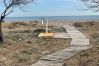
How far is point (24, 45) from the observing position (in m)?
18.7

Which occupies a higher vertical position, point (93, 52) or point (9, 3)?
point (9, 3)

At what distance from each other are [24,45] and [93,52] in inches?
172

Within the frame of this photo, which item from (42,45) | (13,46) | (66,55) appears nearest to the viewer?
(66,55)

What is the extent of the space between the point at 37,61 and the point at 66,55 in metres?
1.70

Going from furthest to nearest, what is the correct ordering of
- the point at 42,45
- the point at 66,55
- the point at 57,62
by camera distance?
the point at 42,45, the point at 66,55, the point at 57,62

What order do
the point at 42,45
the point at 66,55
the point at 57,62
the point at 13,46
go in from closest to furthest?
the point at 57,62 → the point at 66,55 → the point at 13,46 → the point at 42,45

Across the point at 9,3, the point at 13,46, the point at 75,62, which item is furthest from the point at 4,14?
the point at 75,62

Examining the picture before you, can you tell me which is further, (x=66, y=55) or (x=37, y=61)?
(x=66, y=55)

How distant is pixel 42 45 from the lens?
19281mm

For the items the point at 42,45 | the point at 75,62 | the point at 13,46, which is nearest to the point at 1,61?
the point at 75,62

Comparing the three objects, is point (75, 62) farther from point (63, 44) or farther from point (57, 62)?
point (63, 44)

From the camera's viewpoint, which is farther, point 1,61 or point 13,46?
point 13,46

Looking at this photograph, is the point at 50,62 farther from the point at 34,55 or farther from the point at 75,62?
the point at 34,55

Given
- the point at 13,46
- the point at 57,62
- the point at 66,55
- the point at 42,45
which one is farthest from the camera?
the point at 42,45
